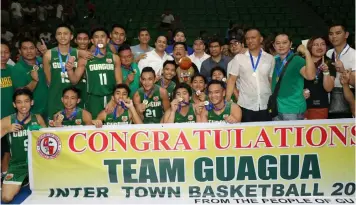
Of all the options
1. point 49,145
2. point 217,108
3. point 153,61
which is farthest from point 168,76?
point 49,145

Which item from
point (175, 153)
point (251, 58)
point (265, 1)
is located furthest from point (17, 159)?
point (265, 1)

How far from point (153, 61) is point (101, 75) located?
1.26 meters

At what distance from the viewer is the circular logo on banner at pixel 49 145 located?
17.9ft

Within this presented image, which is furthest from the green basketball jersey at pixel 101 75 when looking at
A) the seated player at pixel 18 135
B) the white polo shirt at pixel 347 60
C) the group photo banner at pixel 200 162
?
the white polo shirt at pixel 347 60

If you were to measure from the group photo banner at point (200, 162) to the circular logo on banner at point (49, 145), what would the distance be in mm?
13

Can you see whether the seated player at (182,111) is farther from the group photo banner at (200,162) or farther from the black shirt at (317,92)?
the black shirt at (317,92)

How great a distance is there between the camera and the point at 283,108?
566 centimetres

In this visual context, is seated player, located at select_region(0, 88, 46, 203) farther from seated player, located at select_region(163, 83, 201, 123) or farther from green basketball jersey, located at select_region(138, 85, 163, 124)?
seated player, located at select_region(163, 83, 201, 123)

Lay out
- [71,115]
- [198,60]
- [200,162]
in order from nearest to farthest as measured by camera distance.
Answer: [200,162] < [71,115] < [198,60]

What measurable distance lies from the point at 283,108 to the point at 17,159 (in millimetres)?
3608

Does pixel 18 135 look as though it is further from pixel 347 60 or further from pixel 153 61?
pixel 347 60

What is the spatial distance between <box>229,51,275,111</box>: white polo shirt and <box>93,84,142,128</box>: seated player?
1.51 metres

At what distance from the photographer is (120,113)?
19.2 ft

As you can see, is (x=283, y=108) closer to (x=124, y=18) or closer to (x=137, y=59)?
(x=137, y=59)
